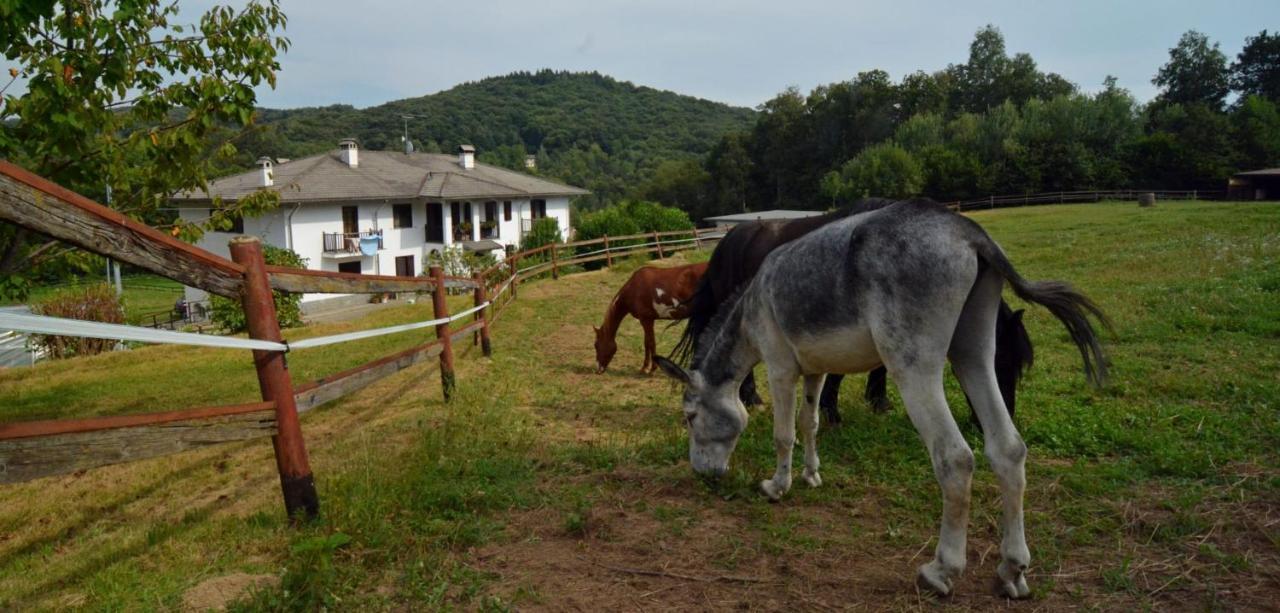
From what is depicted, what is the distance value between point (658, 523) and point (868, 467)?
1.73m

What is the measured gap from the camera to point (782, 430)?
179 inches

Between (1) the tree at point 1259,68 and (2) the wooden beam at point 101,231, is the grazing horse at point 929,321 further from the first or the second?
(1) the tree at point 1259,68

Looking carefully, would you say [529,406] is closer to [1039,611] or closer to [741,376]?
[741,376]

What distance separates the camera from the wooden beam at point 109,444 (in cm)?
273

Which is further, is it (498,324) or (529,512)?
(498,324)

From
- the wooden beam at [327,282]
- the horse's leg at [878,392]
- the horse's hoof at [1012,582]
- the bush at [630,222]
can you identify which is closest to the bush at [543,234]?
the bush at [630,222]

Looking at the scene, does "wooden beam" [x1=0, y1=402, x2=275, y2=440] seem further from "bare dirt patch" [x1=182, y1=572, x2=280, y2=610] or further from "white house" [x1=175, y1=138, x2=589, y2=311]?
"white house" [x1=175, y1=138, x2=589, y2=311]

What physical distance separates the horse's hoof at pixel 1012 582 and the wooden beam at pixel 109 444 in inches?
150

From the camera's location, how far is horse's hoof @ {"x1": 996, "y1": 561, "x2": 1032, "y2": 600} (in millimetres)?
3281

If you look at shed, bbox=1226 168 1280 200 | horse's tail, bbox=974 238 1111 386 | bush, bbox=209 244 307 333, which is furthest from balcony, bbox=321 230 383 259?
shed, bbox=1226 168 1280 200

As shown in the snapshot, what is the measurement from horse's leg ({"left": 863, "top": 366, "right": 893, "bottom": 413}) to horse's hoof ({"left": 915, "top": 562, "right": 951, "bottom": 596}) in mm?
3064

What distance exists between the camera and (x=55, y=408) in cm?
939

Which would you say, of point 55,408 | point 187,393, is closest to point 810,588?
point 187,393

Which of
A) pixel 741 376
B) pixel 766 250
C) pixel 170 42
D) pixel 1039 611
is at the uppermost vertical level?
pixel 170 42
